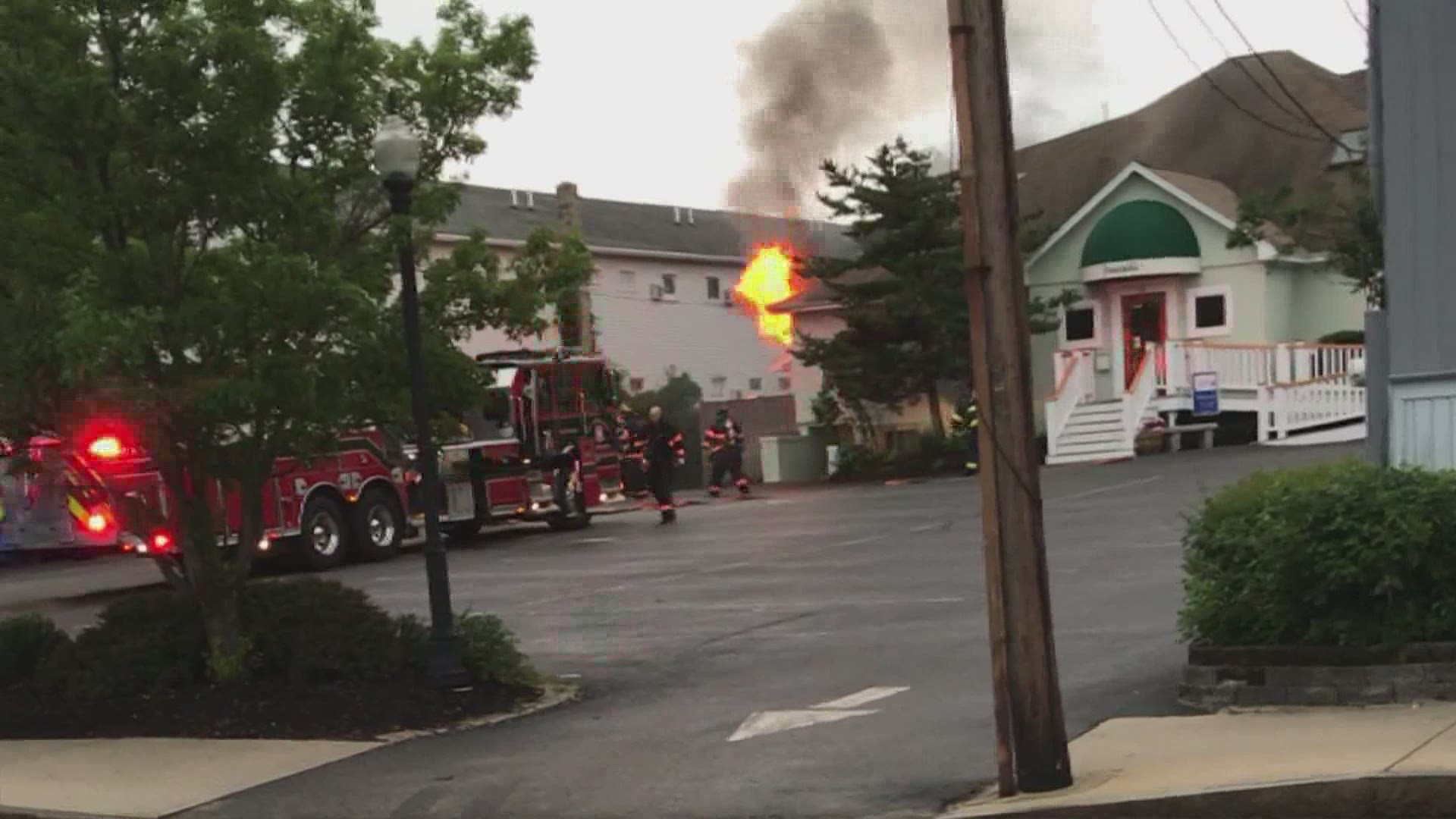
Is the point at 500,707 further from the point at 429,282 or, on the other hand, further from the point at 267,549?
the point at 267,549

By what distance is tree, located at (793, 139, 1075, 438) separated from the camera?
3706cm

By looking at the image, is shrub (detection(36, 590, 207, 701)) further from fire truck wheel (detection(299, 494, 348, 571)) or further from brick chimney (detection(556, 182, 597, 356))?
fire truck wheel (detection(299, 494, 348, 571))

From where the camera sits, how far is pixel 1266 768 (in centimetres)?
741

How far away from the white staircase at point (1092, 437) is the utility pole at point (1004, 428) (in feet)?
88.0

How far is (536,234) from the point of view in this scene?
1320 centimetres

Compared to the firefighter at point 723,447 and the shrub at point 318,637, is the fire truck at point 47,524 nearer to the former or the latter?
the shrub at point 318,637

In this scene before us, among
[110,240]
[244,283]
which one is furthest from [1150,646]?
[110,240]

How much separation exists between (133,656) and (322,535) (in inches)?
451

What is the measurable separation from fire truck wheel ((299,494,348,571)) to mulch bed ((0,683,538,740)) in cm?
1098

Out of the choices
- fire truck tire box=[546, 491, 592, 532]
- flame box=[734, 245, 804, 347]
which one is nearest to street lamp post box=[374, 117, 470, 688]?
fire truck tire box=[546, 491, 592, 532]

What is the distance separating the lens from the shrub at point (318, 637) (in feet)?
38.6

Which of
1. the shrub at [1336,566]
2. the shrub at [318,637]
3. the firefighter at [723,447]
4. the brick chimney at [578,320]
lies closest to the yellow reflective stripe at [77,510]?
the brick chimney at [578,320]

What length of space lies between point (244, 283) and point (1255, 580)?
6.25 metres

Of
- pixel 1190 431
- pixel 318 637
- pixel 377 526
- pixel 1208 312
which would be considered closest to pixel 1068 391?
pixel 1190 431
